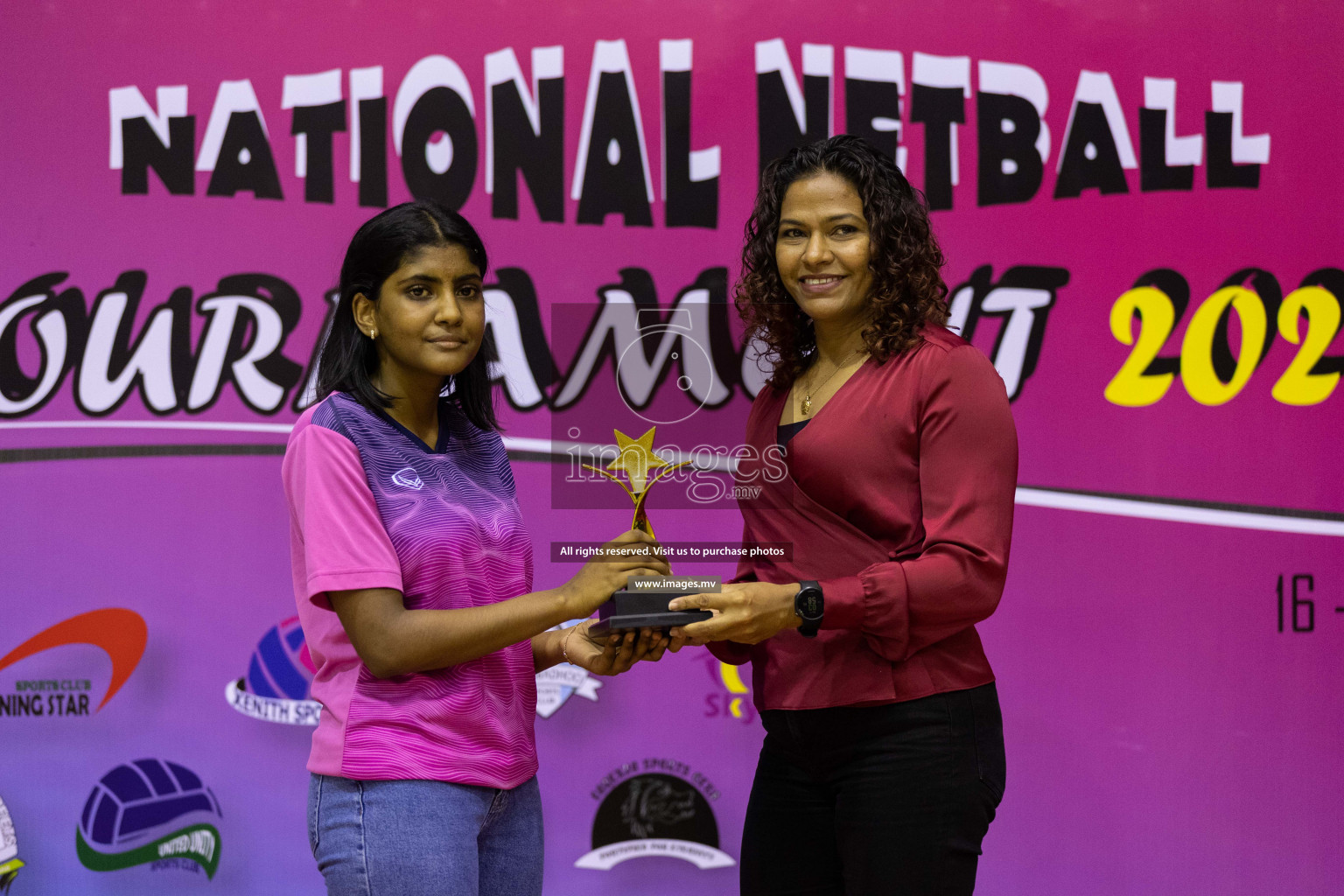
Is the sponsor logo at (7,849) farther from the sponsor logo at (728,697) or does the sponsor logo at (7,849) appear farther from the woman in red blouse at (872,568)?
the woman in red blouse at (872,568)

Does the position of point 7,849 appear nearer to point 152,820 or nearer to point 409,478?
point 152,820

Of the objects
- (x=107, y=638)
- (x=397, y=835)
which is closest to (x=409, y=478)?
(x=397, y=835)

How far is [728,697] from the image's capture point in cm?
317

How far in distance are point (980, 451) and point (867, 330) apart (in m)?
0.29

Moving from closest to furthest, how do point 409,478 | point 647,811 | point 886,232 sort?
point 409,478 < point 886,232 < point 647,811

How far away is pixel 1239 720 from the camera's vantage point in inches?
124

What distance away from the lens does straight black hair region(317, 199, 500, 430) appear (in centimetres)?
172

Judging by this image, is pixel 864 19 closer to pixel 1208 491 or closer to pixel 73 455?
pixel 1208 491

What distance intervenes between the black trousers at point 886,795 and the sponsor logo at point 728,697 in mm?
1301

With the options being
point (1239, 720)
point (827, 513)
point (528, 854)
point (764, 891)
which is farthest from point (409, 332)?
point (1239, 720)

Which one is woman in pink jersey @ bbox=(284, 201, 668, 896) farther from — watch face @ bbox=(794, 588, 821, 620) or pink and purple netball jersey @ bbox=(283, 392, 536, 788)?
watch face @ bbox=(794, 588, 821, 620)

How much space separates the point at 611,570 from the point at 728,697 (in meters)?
1.59

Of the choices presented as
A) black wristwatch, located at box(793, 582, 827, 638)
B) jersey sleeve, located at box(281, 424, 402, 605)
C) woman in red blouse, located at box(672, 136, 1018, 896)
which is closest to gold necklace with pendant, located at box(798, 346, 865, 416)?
woman in red blouse, located at box(672, 136, 1018, 896)

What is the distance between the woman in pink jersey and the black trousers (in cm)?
33
